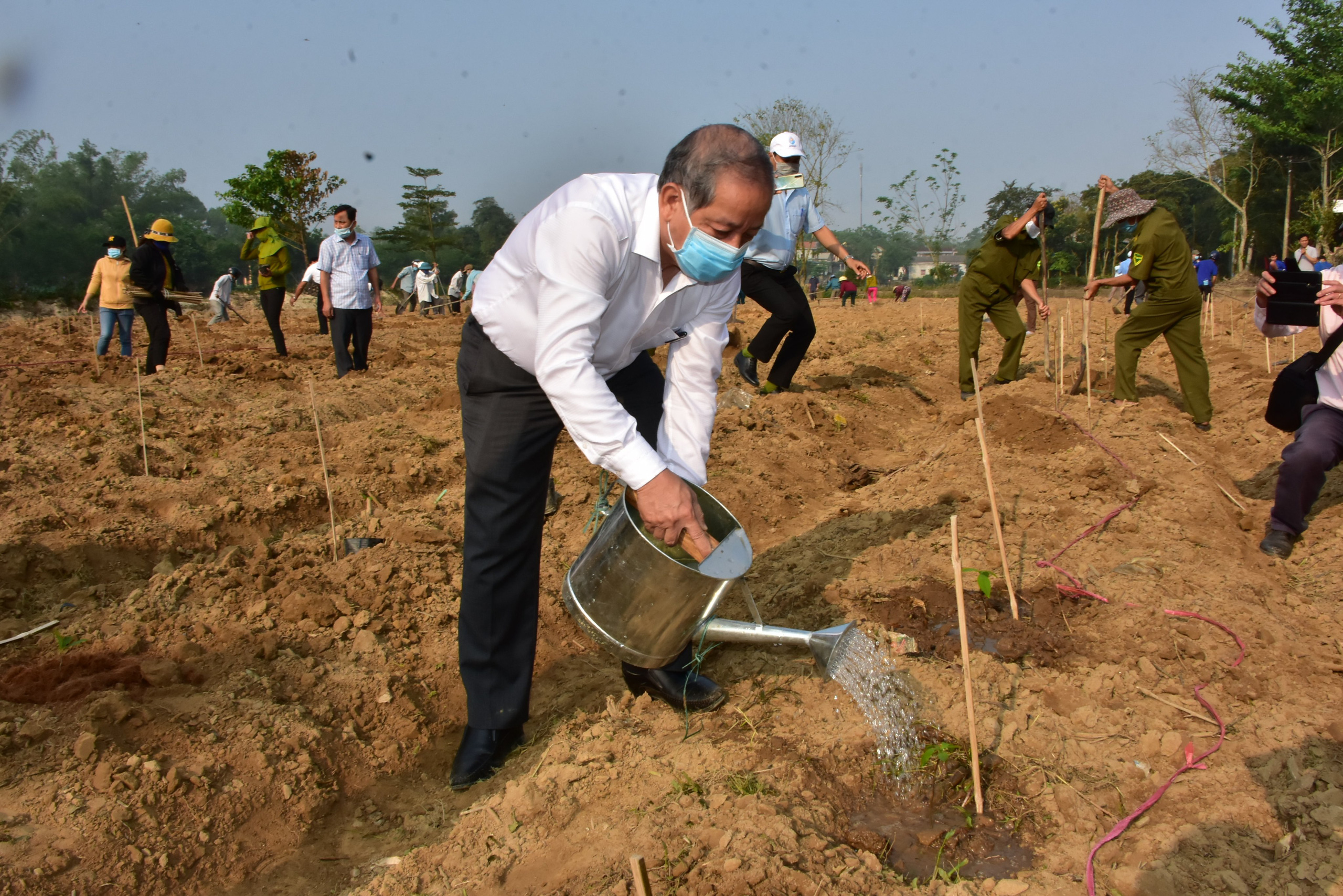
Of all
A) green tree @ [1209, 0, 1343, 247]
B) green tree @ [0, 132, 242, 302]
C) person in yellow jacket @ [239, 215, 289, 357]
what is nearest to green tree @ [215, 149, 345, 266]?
green tree @ [0, 132, 242, 302]

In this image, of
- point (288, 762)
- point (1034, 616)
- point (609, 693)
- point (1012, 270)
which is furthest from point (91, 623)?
point (1012, 270)

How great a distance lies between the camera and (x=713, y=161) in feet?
5.91

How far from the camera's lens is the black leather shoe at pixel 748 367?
21.9 feet

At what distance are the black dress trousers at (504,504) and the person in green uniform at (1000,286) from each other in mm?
5175

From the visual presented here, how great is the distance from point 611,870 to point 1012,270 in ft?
20.9

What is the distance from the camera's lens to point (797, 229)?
6.00 metres

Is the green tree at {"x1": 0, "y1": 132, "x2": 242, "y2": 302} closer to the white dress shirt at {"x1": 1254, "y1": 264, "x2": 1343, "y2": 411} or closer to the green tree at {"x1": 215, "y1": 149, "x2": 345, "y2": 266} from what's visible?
the green tree at {"x1": 215, "y1": 149, "x2": 345, "y2": 266}

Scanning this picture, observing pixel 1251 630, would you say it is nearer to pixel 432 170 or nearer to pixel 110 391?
pixel 110 391

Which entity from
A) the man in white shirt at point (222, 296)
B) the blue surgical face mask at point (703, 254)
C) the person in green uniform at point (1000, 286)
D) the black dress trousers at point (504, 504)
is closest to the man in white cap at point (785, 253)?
the person in green uniform at point (1000, 286)

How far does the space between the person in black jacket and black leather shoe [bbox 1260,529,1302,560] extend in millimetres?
8549

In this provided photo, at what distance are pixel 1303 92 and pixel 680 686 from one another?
32.8m

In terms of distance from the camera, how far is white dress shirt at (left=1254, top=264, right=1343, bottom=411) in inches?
134

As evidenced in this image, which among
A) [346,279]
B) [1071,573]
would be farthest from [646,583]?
[346,279]

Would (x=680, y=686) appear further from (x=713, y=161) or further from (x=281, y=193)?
(x=281, y=193)
